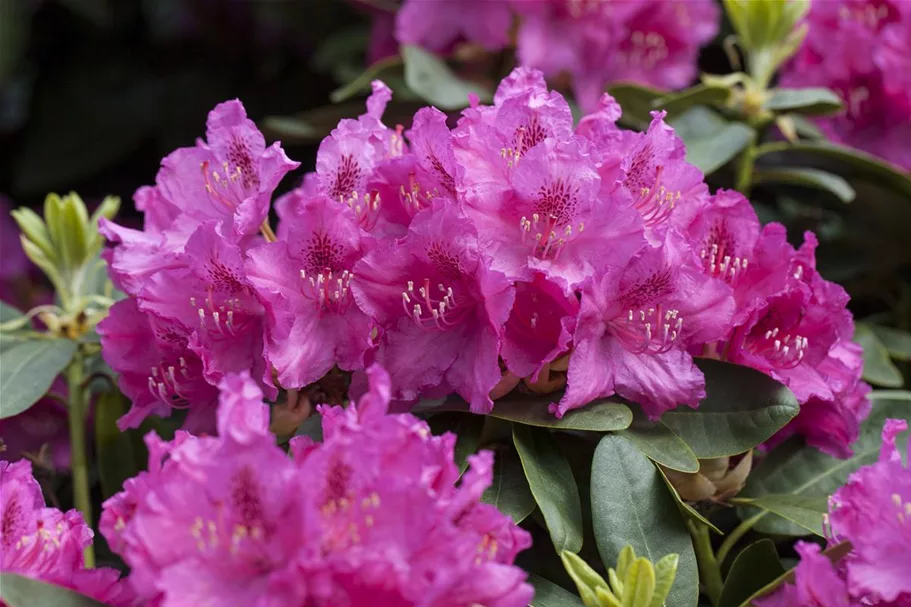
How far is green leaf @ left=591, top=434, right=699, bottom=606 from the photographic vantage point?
33.0 inches

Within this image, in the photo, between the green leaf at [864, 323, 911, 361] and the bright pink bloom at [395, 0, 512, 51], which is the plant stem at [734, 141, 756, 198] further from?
the bright pink bloom at [395, 0, 512, 51]

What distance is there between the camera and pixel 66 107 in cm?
214

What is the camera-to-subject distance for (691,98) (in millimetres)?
1257

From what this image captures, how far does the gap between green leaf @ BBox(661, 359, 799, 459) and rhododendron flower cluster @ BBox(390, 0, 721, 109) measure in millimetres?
620

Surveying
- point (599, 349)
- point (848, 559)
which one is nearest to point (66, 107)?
point (599, 349)

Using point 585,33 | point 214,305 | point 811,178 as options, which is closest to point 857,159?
point 811,178

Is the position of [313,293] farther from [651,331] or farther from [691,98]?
[691,98]

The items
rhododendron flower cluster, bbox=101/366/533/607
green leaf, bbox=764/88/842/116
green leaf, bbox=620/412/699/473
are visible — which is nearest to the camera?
rhododendron flower cluster, bbox=101/366/533/607

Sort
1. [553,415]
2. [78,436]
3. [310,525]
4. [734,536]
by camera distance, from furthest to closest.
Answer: [78,436]
[734,536]
[553,415]
[310,525]

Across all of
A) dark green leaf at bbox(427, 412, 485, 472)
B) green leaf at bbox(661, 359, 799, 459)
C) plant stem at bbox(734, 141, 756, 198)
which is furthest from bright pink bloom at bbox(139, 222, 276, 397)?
plant stem at bbox(734, 141, 756, 198)

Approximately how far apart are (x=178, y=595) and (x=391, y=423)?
0.16 metres

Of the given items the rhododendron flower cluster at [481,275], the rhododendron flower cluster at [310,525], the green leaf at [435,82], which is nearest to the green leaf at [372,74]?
the green leaf at [435,82]

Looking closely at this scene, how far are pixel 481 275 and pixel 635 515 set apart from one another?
0.22 metres

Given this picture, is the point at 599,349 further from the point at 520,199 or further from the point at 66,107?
the point at 66,107
